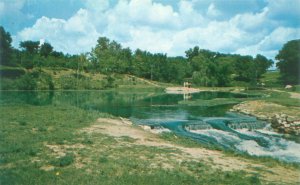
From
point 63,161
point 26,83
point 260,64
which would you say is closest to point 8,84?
point 26,83

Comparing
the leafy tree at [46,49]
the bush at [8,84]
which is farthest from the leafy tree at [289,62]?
the leafy tree at [46,49]

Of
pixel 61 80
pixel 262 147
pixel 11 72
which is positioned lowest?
pixel 262 147

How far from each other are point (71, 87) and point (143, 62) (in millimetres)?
46643

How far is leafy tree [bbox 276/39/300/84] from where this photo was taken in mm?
133000

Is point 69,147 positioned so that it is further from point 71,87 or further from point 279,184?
point 71,87

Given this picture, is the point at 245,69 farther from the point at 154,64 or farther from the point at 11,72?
the point at 11,72

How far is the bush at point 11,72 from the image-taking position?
12638 cm

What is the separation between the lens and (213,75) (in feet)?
537

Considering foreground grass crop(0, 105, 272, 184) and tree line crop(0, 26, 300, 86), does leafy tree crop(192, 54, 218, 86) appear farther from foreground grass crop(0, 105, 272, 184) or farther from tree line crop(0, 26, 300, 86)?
A: foreground grass crop(0, 105, 272, 184)

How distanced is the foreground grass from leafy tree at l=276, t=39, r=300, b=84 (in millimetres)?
119549

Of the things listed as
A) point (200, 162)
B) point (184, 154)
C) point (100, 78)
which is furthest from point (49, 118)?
point (100, 78)

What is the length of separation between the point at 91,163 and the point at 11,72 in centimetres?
11990

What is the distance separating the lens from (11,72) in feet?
424

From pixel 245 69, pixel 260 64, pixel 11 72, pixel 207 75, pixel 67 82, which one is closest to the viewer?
pixel 11 72
